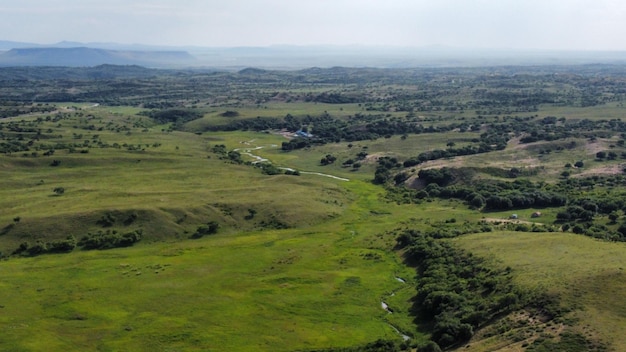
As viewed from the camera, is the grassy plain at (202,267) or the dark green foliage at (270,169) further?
the dark green foliage at (270,169)

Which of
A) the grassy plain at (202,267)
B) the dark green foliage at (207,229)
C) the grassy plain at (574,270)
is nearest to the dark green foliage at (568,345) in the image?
the grassy plain at (574,270)

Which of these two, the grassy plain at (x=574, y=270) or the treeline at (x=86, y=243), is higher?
the grassy plain at (x=574, y=270)

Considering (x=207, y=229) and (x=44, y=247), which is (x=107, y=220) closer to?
(x=44, y=247)

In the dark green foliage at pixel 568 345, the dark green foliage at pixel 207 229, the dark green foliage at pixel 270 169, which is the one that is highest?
the dark green foliage at pixel 568 345

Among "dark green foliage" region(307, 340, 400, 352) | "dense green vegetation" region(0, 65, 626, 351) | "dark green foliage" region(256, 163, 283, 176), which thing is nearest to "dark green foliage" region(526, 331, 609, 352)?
"dense green vegetation" region(0, 65, 626, 351)

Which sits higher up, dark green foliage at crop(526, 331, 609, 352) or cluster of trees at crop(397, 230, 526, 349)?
dark green foliage at crop(526, 331, 609, 352)

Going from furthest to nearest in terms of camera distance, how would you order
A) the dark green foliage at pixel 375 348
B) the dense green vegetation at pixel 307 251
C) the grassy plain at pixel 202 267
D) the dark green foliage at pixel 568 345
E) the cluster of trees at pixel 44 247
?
the cluster of trees at pixel 44 247 < the grassy plain at pixel 202 267 < the dense green vegetation at pixel 307 251 < the dark green foliage at pixel 375 348 < the dark green foliage at pixel 568 345

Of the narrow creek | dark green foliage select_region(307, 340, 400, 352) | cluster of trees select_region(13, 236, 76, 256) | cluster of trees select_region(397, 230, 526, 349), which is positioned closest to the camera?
dark green foliage select_region(307, 340, 400, 352)

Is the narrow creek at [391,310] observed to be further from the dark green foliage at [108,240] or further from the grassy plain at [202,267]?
the dark green foliage at [108,240]

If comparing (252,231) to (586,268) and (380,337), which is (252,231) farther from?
(586,268)

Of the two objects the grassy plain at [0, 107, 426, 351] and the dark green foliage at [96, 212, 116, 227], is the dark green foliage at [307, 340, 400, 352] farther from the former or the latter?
the dark green foliage at [96, 212, 116, 227]

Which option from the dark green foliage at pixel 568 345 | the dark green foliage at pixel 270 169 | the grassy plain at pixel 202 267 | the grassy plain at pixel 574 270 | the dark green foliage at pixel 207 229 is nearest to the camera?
the dark green foliage at pixel 568 345
